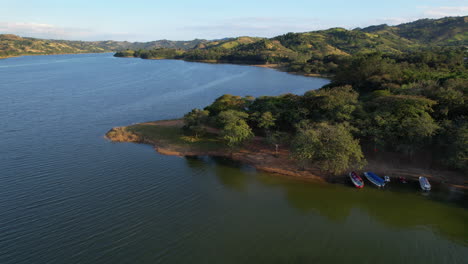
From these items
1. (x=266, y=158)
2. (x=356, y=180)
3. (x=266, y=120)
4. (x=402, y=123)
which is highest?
(x=402, y=123)

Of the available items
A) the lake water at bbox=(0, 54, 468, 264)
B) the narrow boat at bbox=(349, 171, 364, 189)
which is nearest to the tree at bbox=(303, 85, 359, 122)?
the narrow boat at bbox=(349, 171, 364, 189)

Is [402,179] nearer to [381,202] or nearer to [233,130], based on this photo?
[381,202]

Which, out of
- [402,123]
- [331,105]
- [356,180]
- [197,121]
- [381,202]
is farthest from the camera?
[197,121]

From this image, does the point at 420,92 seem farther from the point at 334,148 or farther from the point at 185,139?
the point at 185,139

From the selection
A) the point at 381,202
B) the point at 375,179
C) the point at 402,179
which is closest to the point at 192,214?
the point at 381,202

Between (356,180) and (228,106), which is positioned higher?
(228,106)

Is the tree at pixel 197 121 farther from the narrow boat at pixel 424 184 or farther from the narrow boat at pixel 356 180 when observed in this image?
the narrow boat at pixel 424 184

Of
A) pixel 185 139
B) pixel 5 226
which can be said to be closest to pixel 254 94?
pixel 185 139
